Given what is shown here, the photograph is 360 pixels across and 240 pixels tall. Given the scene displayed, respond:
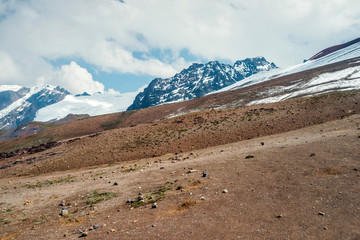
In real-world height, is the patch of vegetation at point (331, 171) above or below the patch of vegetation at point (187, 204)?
below

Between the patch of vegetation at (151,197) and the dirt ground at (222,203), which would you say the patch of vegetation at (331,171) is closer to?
the dirt ground at (222,203)

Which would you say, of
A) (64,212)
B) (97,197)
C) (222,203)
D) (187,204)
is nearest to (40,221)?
(64,212)

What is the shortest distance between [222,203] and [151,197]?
4.73 m

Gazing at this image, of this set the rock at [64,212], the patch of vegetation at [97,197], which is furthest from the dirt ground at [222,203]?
the rock at [64,212]

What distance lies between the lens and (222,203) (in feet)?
38.6

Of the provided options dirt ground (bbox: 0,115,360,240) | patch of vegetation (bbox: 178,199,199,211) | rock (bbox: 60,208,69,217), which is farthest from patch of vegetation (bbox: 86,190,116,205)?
patch of vegetation (bbox: 178,199,199,211)

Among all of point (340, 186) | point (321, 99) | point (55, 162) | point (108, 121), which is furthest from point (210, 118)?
point (108, 121)

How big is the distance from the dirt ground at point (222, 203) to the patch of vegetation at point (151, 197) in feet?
0.28

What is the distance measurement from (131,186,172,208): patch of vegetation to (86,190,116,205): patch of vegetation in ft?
8.85

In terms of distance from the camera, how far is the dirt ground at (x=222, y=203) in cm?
934

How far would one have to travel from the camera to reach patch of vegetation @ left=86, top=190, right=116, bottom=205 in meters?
14.6

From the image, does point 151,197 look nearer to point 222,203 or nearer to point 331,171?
point 222,203

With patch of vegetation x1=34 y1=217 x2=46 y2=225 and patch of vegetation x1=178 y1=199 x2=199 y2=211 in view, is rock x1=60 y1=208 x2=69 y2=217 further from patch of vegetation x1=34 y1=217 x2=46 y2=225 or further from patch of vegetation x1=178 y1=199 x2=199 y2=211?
patch of vegetation x1=178 y1=199 x2=199 y2=211

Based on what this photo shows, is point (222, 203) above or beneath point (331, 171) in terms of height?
above
